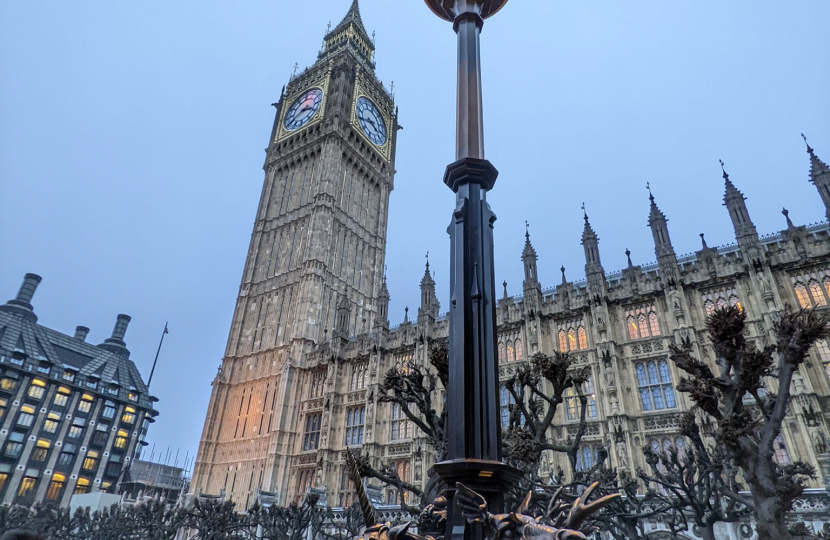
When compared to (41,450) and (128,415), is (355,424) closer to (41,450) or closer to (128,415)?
(41,450)

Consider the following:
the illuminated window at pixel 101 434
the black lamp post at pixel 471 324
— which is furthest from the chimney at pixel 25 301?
the black lamp post at pixel 471 324

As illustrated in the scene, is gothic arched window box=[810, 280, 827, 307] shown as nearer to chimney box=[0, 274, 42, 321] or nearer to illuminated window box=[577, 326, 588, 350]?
illuminated window box=[577, 326, 588, 350]

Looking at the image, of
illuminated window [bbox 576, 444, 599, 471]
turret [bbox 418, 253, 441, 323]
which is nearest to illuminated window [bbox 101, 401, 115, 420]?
turret [bbox 418, 253, 441, 323]

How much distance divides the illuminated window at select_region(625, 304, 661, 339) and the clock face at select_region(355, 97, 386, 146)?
4044cm

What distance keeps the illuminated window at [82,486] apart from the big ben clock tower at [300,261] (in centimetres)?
3514

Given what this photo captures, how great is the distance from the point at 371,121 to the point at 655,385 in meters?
46.5

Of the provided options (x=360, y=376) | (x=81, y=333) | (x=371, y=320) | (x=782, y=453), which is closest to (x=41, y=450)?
(x=81, y=333)

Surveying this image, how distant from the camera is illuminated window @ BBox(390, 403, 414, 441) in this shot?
33.1 metres

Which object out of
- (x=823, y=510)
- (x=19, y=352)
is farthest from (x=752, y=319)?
(x=19, y=352)

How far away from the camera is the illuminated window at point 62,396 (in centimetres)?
6562

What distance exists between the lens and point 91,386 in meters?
70.4

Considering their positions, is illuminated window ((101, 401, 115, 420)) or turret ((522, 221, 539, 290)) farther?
illuminated window ((101, 401, 115, 420))

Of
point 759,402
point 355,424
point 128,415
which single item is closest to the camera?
point 759,402

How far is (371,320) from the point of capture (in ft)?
166
